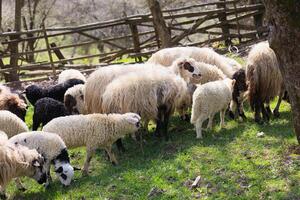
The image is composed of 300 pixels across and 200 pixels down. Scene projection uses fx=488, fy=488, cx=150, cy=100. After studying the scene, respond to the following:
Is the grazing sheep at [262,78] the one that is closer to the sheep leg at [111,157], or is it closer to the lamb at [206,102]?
the lamb at [206,102]

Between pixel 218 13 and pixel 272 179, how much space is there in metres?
11.6

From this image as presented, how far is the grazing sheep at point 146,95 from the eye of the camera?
8.31 meters

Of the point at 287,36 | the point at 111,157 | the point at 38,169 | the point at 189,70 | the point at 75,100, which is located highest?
the point at 287,36

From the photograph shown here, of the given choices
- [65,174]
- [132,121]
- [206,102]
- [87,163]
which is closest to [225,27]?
[206,102]

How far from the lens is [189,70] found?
962 centimetres

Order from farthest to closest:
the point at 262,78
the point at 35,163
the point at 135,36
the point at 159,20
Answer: the point at 135,36
the point at 159,20
the point at 262,78
the point at 35,163

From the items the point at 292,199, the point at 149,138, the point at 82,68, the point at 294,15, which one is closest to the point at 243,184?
the point at 292,199

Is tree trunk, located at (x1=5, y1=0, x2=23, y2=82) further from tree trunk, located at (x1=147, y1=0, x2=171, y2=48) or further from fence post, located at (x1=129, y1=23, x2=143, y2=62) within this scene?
tree trunk, located at (x1=147, y1=0, x2=171, y2=48)

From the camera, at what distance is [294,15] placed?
5027mm

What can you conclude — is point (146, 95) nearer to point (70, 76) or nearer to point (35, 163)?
point (35, 163)

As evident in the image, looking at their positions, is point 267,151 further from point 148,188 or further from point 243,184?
point 148,188

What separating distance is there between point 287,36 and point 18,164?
3843mm

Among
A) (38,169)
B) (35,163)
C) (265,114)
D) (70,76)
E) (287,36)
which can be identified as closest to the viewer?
(287,36)

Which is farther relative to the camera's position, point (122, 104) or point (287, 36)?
point (122, 104)
